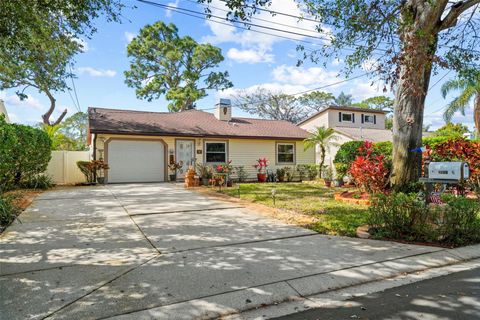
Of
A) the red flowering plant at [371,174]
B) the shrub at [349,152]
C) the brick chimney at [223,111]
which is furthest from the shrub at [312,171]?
the red flowering plant at [371,174]

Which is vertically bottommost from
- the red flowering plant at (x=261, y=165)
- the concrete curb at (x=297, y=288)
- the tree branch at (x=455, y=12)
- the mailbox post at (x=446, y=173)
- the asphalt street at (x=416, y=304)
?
the asphalt street at (x=416, y=304)

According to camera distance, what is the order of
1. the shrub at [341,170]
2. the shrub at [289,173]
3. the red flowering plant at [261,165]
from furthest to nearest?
the shrub at [289,173] → the red flowering plant at [261,165] → the shrub at [341,170]

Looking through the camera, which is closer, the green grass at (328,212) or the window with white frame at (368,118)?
the green grass at (328,212)

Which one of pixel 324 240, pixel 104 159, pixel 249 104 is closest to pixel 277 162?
pixel 104 159

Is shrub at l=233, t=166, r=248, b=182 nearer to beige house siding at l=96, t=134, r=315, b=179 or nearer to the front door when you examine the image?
beige house siding at l=96, t=134, r=315, b=179

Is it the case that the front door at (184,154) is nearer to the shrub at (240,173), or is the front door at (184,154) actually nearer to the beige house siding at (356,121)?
the shrub at (240,173)

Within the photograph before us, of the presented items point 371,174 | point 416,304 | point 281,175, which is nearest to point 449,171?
point 371,174

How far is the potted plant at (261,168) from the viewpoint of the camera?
16.5m

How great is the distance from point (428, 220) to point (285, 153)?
44.1 ft

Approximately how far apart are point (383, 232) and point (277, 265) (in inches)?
87.5

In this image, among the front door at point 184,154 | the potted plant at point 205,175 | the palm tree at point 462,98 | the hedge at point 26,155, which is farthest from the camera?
the palm tree at point 462,98

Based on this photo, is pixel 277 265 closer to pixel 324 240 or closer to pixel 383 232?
pixel 324 240

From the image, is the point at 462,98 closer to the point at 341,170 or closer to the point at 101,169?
the point at 341,170

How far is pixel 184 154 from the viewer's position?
51.5ft
